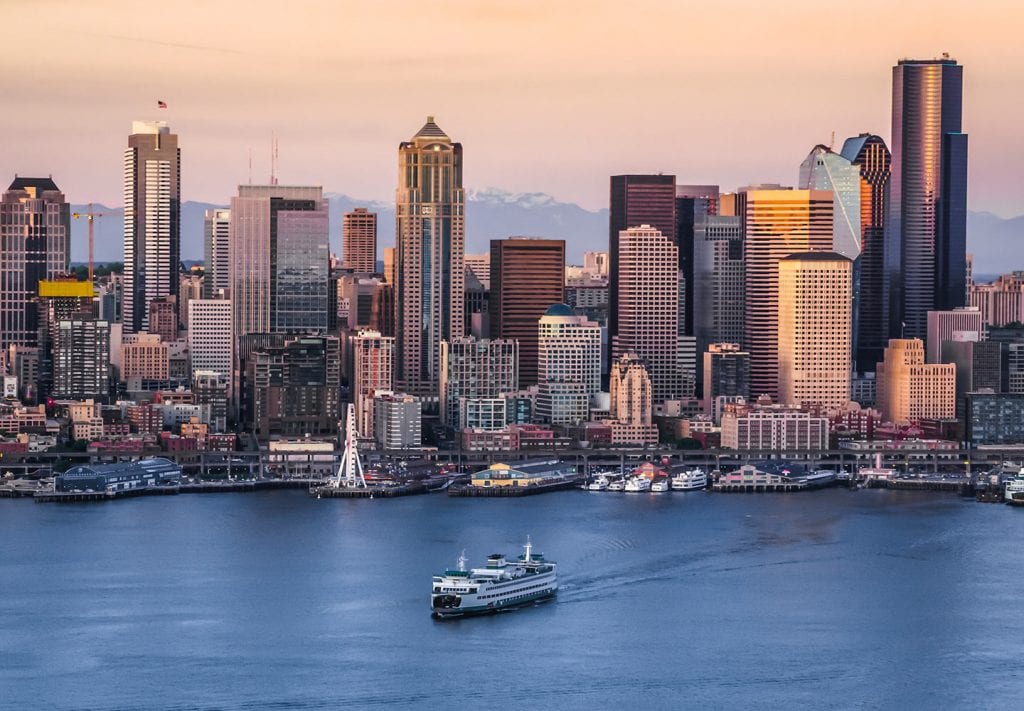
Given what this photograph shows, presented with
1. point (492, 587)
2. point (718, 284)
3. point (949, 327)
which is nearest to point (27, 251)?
point (718, 284)

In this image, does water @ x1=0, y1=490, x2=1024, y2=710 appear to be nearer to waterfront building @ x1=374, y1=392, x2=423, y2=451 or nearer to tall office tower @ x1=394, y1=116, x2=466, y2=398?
waterfront building @ x1=374, y1=392, x2=423, y2=451

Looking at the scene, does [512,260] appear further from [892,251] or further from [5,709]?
[5,709]

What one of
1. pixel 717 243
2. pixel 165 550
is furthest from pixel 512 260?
pixel 165 550

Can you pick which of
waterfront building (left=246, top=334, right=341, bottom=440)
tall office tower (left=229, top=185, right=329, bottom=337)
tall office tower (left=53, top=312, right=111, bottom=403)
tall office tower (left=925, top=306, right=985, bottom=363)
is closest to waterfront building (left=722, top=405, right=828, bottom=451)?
waterfront building (left=246, top=334, right=341, bottom=440)

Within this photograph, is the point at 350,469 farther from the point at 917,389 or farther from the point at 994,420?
the point at 917,389

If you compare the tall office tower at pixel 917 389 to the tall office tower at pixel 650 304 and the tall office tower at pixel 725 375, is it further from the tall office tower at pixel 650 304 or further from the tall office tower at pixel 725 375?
the tall office tower at pixel 650 304

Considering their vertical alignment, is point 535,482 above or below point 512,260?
below
